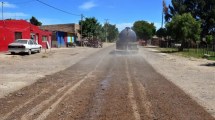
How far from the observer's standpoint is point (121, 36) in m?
38.6

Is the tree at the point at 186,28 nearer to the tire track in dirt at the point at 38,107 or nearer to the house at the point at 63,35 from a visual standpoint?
the house at the point at 63,35

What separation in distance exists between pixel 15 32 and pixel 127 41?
13.4 meters

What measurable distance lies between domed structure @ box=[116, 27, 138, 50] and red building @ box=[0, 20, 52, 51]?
12.1 metres

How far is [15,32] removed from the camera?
136 ft

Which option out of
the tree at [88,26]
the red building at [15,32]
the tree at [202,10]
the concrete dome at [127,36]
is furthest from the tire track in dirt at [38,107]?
the tree at [88,26]

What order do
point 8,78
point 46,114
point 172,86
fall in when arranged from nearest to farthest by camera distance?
point 46,114, point 172,86, point 8,78

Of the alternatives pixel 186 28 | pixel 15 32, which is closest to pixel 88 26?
pixel 186 28

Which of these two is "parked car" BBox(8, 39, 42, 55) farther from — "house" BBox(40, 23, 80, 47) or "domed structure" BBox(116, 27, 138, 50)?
"house" BBox(40, 23, 80, 47)

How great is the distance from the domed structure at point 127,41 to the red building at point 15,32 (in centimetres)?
1213

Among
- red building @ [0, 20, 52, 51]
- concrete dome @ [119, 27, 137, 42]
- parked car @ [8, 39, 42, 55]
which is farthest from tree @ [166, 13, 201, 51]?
parked car @ [8, 39, 42, 55]

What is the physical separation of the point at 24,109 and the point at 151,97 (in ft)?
12.3

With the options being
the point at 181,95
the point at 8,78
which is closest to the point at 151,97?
the point at 181,95

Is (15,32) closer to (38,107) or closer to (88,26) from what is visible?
(38,107)

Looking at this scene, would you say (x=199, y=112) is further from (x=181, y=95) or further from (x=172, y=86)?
(x=172, y=86)
